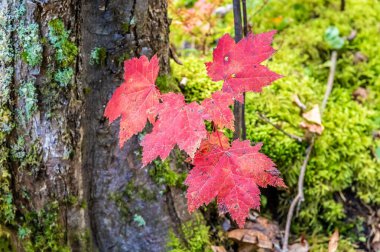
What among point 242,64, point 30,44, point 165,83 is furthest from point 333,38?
point 30,44

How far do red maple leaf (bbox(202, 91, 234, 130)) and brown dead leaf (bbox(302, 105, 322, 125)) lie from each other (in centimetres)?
104

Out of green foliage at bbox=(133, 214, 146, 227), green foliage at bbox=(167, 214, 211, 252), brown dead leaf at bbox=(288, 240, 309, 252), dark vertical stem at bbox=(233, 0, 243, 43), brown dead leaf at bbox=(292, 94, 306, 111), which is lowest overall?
brown dead leaf at bbox=(288, 240, 309, 252)

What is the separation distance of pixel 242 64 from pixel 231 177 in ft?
1.30

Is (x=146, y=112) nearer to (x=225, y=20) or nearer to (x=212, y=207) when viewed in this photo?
(x=212, y=207)

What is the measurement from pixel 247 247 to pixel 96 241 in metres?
0.75

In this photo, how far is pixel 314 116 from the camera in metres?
2.29

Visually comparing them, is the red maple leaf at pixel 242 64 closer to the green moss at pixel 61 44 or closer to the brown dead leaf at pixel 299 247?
the green moss at pixel 61 44

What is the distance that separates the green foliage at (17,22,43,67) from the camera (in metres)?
1.47

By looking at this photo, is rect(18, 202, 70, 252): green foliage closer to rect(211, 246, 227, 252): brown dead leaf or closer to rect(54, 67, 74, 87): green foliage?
rect(54, 67, 74, 87): green foliage

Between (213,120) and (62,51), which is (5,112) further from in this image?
(213,120)

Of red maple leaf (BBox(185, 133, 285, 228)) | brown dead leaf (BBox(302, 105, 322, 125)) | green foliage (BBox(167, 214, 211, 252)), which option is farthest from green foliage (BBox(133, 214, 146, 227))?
brown dead leaf (BBox(302, 105, 322, 125))

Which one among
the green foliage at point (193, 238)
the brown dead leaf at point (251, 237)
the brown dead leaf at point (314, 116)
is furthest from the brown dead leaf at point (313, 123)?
the green foliage at point (193, 238)

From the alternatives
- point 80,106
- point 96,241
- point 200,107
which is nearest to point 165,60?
point 80,106

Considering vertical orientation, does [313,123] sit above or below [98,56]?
below
